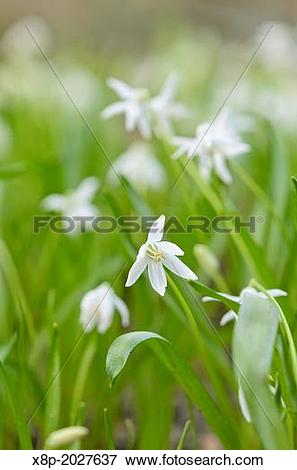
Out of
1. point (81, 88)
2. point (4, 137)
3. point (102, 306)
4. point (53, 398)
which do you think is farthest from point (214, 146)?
point (81, 88)

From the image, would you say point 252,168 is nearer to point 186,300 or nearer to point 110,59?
point 186,300

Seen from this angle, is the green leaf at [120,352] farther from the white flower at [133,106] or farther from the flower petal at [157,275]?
the white flower at [133,106]

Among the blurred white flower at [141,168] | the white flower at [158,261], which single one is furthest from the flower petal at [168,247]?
the blurred white flower at [141,168]

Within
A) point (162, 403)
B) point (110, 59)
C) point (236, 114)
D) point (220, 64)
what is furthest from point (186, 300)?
point (110, 59)

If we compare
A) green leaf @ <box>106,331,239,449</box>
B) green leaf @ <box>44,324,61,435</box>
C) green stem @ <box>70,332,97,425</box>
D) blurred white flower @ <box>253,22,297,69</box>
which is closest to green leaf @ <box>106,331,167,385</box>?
green leaf @ <box>106,331,239,449</box>

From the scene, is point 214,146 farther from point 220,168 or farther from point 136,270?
point 136,270
